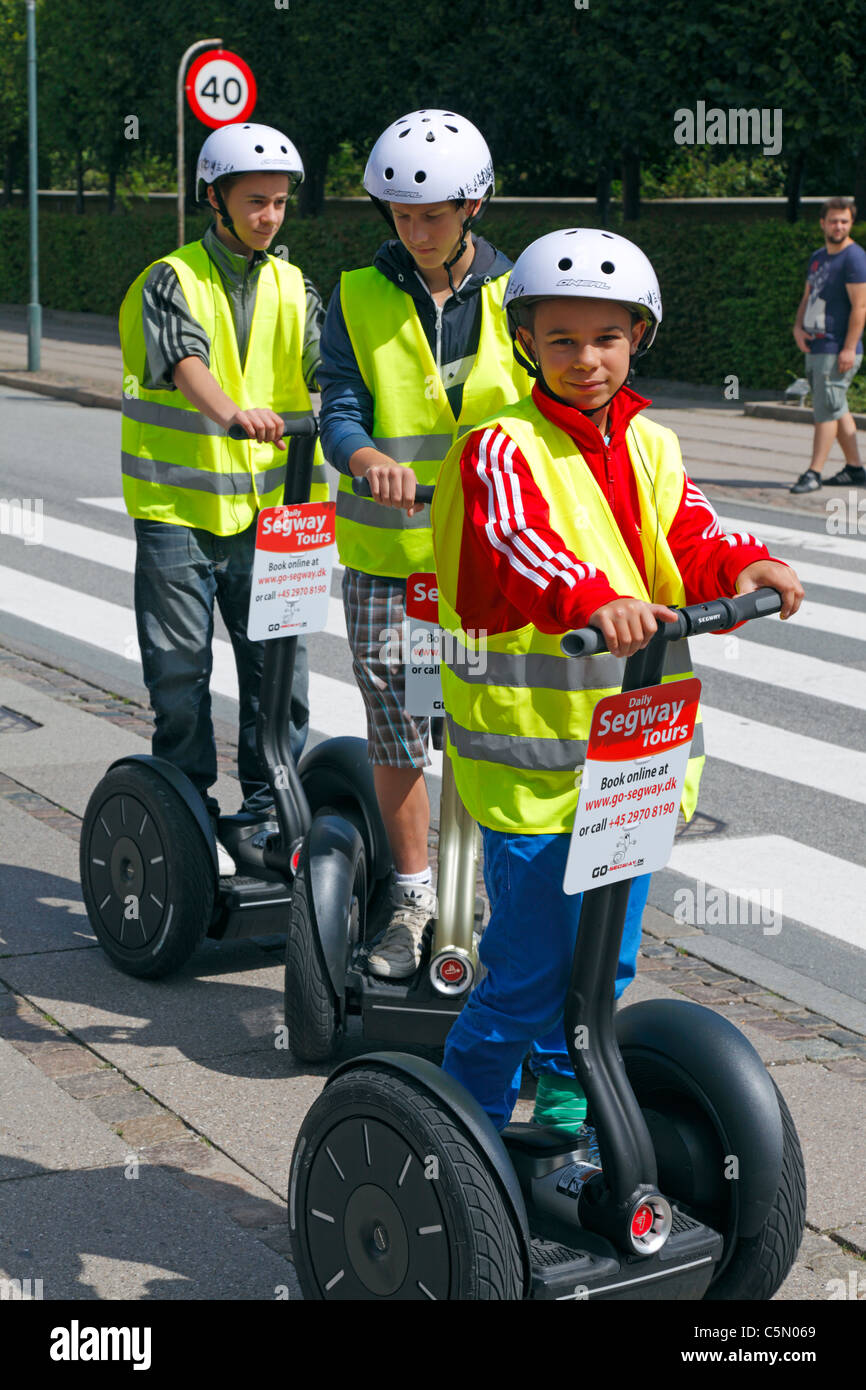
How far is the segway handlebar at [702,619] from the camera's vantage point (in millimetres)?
2566

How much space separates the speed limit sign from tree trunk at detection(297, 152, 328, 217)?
45.7ft

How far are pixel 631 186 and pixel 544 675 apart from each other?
23258 millimetres

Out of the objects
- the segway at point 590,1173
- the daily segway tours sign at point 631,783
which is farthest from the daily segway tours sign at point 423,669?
the daily segway tours sign at point 631,783

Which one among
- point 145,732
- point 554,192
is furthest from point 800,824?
point 554,192

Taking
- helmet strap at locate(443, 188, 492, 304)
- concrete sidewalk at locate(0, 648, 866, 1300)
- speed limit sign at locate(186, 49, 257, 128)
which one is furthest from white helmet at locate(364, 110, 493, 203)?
speed limit sign at locate(186, 49, 257, 128)

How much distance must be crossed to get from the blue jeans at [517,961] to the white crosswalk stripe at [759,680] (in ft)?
7.54

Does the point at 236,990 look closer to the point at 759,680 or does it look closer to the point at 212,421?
the point at 212,421

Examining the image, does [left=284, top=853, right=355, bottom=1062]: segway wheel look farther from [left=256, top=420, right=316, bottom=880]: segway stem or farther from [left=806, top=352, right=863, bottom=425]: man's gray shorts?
[left=806, top=352, right=863, bottom=425]: man's gray shorts

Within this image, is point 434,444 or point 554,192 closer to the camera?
point 434,444

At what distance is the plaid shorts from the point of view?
420 centimetres

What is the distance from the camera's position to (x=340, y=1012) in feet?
13.3

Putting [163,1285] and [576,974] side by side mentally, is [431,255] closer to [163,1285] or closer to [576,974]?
[576,974]

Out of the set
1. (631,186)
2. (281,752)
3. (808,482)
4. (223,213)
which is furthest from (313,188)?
(281,752)

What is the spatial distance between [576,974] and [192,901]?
1834 millimetres
